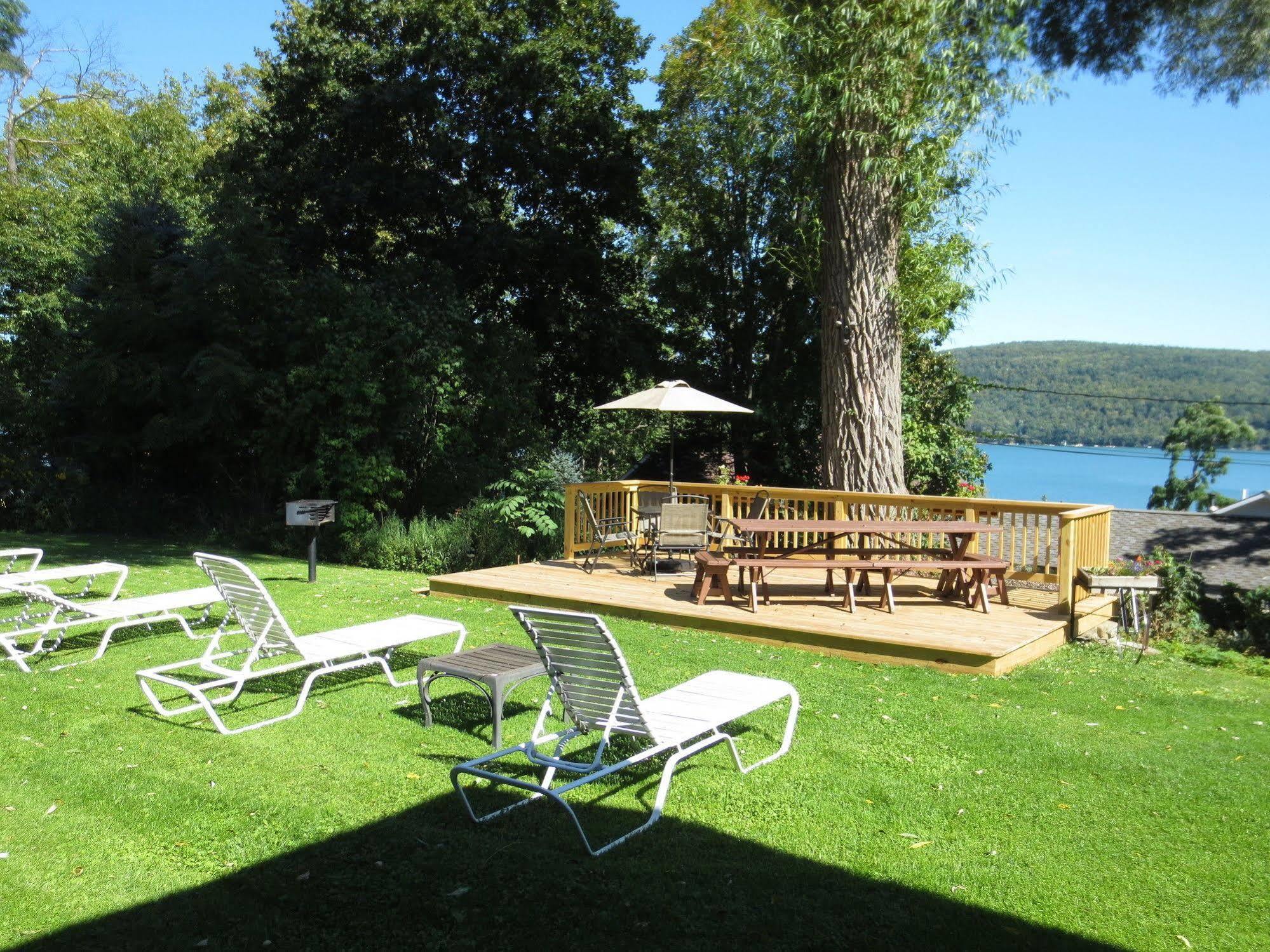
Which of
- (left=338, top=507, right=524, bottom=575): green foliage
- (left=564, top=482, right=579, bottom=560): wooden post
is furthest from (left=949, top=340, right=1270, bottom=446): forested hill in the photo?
(left=564, top=482, right=579, bottom=560): wooden post

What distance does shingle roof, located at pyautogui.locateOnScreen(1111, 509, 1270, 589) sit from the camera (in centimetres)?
2378

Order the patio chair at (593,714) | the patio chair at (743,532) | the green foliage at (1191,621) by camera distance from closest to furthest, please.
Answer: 1. the patio chair at (593,714)
2. the green foliage at (1191,621)
3. the patio chair at (743,532)

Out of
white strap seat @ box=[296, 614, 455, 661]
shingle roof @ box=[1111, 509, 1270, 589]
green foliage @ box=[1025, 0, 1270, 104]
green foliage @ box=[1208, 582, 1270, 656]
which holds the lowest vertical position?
green foliage @ box=[1208, 582, 1270, 656]

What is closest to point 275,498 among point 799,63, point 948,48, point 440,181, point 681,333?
point 440,181

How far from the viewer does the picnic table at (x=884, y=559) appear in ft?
28.8

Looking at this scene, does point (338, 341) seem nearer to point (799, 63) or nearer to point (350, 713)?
point (799, 63)

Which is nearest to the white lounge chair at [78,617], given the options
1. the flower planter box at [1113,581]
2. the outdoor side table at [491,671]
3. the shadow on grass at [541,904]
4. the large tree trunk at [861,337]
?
the outdoor side table at [491,671]

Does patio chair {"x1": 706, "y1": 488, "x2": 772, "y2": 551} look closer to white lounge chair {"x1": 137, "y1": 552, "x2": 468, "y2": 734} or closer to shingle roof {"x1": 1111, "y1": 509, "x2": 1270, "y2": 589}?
white lounge chair {"x1": 137, "y1": 552, "x2": 468, "y2": 734}

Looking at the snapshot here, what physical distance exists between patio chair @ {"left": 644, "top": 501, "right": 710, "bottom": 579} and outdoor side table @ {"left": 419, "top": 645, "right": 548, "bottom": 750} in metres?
4.83

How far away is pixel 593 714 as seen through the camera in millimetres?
4348

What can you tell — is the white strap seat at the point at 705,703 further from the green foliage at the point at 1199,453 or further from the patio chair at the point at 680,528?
the green foliage at the point at 1199,453

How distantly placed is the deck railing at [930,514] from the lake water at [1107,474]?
31631mm

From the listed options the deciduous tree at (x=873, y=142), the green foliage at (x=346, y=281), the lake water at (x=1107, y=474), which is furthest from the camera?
the lake water at (x=1107, y=474)

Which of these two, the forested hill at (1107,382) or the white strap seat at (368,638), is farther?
the forested hill at (1107,382)
